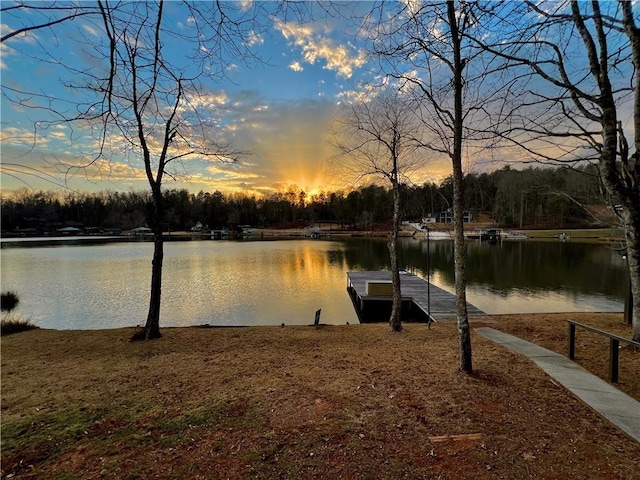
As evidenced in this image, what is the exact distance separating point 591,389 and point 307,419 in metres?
3.43

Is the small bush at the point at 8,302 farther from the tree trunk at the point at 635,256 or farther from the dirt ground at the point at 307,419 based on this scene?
the tree trunk at the point at 635,256

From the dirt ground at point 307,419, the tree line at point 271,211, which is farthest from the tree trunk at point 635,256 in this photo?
the tree line at point 271,211

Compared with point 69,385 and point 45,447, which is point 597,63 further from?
point 69,385

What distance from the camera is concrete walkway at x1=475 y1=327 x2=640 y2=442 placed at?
3246mm

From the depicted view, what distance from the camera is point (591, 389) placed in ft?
12.9

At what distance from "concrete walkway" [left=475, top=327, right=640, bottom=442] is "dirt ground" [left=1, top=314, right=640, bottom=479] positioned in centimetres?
15

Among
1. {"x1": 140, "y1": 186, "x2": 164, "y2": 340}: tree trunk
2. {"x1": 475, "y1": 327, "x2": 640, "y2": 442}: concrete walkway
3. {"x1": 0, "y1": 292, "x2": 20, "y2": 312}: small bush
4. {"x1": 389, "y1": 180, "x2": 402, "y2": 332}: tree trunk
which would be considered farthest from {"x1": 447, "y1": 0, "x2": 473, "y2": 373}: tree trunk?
{"x1": 0, "y1": 292, "x2": 20, "y2": 312}: small bush

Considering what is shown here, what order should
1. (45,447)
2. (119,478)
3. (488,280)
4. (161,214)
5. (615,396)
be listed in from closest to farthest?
(119,478) → (45,447) → (615,396) → (161,214) → (488,280)

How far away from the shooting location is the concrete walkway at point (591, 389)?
3246 millimetres

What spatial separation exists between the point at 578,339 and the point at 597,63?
16.0 ft

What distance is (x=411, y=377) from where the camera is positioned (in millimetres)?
4352

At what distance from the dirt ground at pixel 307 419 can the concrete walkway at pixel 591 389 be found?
0.15m

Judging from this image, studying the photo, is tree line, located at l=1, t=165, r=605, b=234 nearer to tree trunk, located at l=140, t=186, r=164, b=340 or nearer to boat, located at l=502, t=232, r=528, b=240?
boat, located at l=502, t=232, r=528, b=240

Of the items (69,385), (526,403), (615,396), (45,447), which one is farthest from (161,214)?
(615,396)
